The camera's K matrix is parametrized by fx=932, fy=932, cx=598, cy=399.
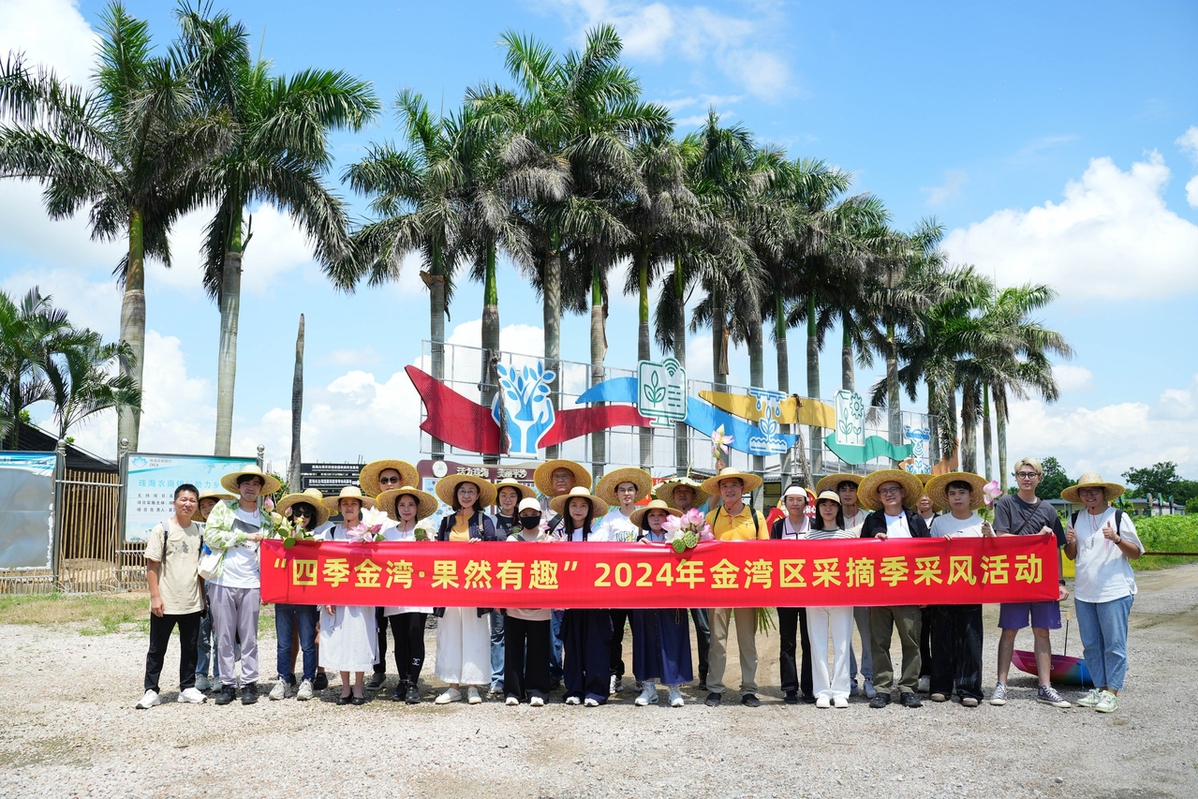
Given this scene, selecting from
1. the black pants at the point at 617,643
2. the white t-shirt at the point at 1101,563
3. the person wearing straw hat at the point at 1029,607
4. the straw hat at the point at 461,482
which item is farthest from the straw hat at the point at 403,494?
the white t-shirt at the point at 1101,563

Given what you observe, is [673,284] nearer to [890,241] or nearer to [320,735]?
[890,241]

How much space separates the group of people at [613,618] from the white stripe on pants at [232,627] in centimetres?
1

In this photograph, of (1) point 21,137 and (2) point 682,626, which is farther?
(1) point 21,137

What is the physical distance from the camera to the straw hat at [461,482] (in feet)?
26.0

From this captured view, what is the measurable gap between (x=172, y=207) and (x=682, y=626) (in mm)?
19055

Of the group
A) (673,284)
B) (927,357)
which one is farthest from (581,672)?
(927,357)

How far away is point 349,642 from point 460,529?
4.13ft

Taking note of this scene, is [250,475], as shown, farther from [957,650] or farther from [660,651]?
[957,650]

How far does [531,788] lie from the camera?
5.20 m

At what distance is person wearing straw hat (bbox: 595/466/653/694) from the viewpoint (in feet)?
25.7

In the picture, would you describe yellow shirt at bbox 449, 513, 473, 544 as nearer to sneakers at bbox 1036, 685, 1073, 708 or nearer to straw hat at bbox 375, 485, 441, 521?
straw hat at bbox 375, 485, 441, 521

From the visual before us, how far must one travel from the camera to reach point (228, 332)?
20.8m

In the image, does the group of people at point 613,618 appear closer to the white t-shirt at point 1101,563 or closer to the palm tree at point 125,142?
the white t-shirt at point 1101,563

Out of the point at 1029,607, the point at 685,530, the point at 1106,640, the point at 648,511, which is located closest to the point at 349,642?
the point at 648,511
